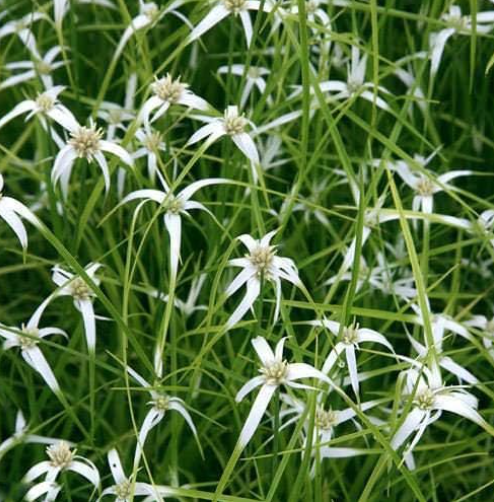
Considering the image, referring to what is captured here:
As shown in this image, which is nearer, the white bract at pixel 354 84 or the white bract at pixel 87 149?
the white bract at pixel 87 149

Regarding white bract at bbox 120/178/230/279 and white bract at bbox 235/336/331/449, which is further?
white bract at bbox 120/178/230/279

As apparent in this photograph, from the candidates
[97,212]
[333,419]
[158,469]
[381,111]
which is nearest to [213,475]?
[158,469]

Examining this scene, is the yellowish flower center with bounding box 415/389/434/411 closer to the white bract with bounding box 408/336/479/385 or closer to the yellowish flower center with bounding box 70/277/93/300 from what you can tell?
the white bract with bounding box 408/336/479/385

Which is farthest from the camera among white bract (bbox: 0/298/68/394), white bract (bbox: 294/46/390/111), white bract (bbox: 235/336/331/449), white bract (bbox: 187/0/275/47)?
white bract (bbox: 294/46/390/111)

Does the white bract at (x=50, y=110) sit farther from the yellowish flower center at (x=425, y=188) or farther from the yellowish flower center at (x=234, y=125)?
the yellowish flower center at (x=425, y=188)

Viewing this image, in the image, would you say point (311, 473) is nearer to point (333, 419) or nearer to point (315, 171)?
point (333, 419)

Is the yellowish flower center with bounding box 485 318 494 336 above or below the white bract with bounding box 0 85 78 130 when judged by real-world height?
below

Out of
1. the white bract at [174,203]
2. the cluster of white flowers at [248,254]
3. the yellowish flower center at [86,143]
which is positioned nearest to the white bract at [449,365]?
the cluster of white flowers at [248,254]

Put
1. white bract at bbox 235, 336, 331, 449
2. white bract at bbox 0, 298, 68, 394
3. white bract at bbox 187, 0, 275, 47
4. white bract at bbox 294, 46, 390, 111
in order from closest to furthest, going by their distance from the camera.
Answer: white bract at bbox 235, 336, 331, 449 < white bract at bbox 0, 298, 68, 394 < white bract at bbox 187, 0, 275, 47 < white bract at bbox 294, 46, 390, 111

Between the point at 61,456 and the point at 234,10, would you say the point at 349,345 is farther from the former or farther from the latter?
the point at 234,10

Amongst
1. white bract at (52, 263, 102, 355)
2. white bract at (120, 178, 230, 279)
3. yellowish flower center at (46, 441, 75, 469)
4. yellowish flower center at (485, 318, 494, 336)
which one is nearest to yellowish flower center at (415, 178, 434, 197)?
yellowish flower center at (485, 318, 494, 336)
